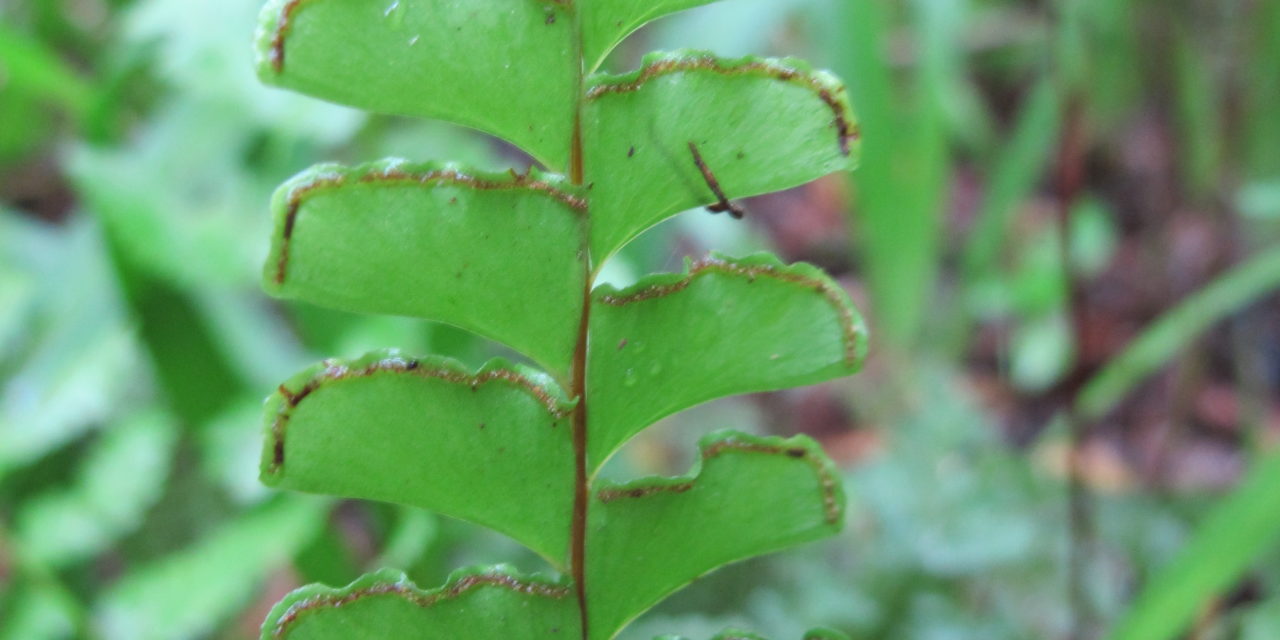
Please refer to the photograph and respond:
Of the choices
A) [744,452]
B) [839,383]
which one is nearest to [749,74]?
[744,452]

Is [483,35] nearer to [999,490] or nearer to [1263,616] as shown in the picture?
[1263,616]

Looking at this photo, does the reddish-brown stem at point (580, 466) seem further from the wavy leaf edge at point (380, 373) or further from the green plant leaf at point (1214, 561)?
the green plant leaf at point (1214, 561)

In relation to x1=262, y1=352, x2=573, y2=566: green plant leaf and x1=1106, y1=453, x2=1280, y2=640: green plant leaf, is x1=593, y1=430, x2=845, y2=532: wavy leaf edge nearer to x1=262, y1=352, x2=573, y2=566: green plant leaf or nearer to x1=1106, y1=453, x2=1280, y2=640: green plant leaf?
x1=262, y1=352, x2=573, y2=566: green plant leaf

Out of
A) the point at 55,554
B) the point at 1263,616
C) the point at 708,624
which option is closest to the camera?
the point at 1263,616

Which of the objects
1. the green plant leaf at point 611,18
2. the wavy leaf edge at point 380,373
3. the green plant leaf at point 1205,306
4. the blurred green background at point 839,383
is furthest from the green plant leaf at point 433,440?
the green plant leaf at point 1205,306

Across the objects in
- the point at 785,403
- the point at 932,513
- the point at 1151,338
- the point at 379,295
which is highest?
the point at 379,295

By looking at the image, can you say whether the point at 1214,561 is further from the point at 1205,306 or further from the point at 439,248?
the point at 439,248

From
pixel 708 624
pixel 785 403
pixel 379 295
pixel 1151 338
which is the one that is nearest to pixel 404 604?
pixel 379 295
